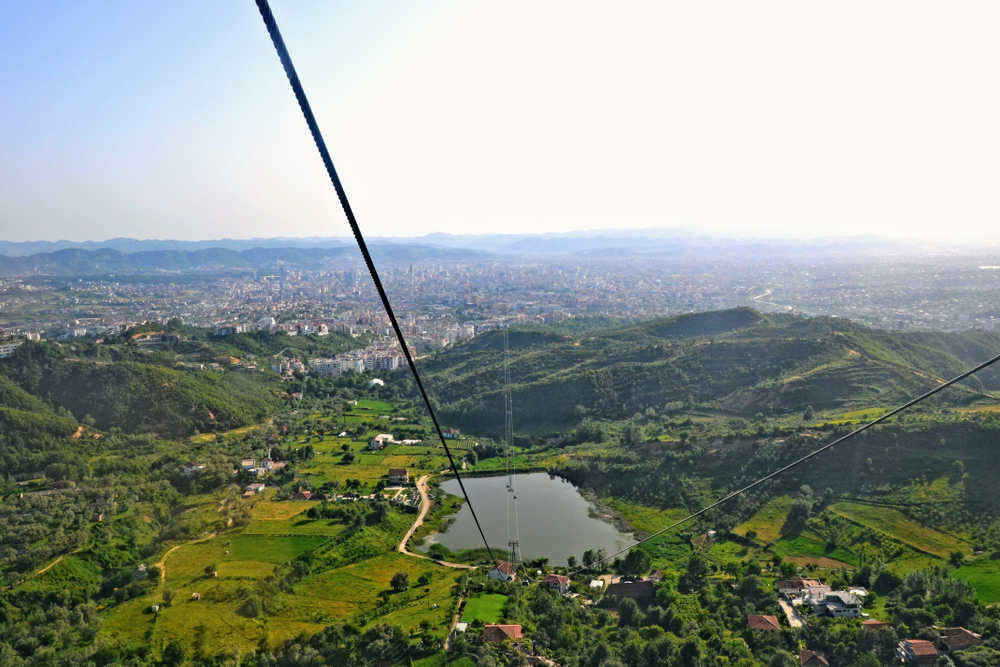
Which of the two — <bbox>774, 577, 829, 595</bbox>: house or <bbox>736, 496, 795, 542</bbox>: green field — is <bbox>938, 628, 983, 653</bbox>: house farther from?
<bbox>736, 496, 795, 542</bbox>: green field

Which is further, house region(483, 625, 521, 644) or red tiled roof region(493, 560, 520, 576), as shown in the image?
red tiled roof region(493, 560, 520, 576)

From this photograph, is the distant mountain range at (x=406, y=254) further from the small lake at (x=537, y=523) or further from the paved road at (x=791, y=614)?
the paved road at (x=791, y=614)

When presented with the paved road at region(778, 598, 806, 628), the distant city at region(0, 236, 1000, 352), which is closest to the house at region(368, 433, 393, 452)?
the distant city at region(0, 236, 1000, 352)

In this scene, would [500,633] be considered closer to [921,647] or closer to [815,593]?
[815,593]

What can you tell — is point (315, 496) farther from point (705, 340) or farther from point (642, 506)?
point (705, 340)

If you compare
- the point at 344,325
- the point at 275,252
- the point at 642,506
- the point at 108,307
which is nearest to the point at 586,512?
the point at 642,506

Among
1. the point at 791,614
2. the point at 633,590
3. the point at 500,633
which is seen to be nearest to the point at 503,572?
the point at 633,590
